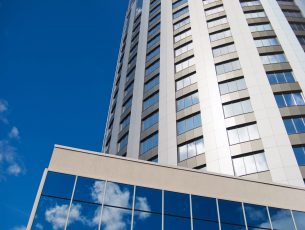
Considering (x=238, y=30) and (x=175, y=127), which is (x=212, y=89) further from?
(x=238, y=30)

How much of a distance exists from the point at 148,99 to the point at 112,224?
82.9 feet

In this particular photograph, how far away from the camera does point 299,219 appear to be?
22.6m

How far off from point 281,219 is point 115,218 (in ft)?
35.0

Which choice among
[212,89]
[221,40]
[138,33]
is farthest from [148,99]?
[138,33]

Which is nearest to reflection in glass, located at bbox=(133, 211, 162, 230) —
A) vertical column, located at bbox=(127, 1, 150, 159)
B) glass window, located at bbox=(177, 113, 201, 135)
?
glass window, located at bbox=(177, 113, 201, 135)

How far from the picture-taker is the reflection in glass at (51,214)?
1792cm

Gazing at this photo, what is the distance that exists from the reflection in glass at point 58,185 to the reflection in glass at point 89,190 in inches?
15.5

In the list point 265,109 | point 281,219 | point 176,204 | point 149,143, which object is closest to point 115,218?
point 176,204

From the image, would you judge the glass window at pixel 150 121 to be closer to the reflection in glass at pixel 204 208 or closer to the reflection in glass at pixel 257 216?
the reflection in glass at pixel 204 208

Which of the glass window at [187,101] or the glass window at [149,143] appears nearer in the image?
the glass window at [149,143]

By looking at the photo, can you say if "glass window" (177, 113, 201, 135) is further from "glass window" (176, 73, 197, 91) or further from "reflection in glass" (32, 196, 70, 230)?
"reflection in glass" (32, 196, 70, 230)

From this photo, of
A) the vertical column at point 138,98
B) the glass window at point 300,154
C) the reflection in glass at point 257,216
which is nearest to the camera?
the reflection in glass at point 257,216

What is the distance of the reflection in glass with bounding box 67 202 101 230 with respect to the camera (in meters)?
18.4

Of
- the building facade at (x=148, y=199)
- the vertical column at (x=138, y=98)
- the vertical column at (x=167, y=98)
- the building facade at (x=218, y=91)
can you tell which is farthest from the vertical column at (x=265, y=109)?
the vertical column at (x=138, y=98)
